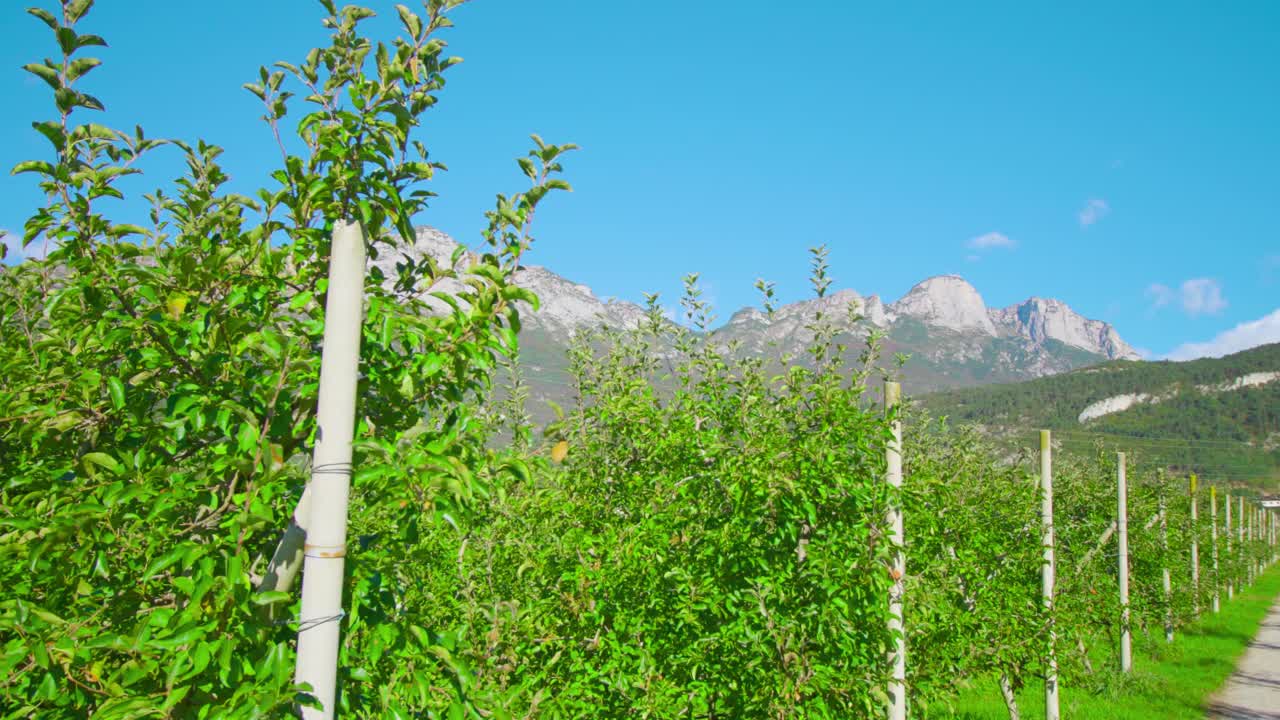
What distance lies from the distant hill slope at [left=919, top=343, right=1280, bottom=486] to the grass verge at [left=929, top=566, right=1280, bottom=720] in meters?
66.5

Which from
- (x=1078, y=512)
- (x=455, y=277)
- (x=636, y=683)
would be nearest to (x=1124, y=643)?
(x=1078, y=512)

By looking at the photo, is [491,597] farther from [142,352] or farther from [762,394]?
[142,352]

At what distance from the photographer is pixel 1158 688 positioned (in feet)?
46.5

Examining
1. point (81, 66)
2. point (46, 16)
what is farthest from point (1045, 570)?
point (46, 16)

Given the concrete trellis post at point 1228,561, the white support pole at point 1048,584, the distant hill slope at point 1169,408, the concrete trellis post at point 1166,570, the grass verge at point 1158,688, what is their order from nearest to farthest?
A: the white support pole at point 1048,584 → the grass verge at point 1158,688 → the concrete trellis post at point 1166,570 → the concrete trellis post at point 1228,561 → the distant hill slope at point 1169,408

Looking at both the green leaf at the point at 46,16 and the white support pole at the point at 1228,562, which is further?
the white support pole at the point at 1228,562

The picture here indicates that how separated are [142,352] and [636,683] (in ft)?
12.0

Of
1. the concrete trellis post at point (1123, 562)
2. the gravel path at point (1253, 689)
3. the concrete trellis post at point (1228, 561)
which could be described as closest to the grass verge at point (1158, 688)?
the gravel path at point (1253, 689)

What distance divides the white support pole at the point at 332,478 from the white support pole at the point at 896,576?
3.78 metres

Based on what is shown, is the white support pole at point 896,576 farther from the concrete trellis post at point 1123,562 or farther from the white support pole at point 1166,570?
the white support pole at point 1166,570


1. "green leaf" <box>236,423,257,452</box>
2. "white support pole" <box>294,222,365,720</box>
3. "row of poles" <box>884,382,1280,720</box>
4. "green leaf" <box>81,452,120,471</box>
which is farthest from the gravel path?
"green leaf" <box>81,452,120,471</box>

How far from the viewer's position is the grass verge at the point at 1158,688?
1244cm

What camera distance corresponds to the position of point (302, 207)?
2127 mm

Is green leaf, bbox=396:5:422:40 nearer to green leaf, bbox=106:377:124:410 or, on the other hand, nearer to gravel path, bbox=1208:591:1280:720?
green leaf, bbox=106:377:124:410
